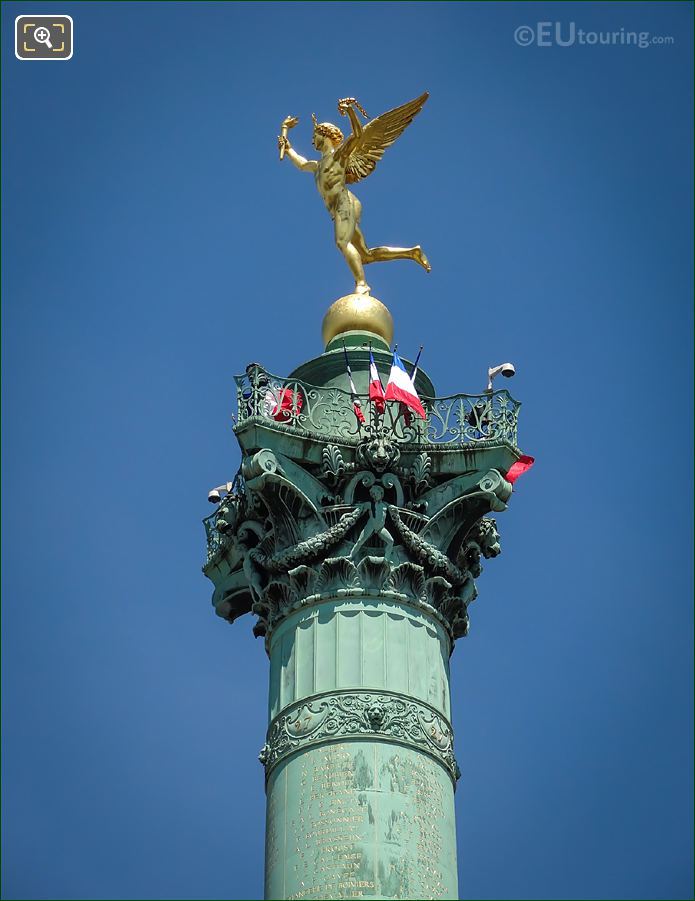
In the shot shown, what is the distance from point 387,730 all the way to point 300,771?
5.74ft

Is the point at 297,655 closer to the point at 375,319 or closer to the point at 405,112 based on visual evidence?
the point at 375,319

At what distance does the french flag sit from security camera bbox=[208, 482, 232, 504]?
16.5 ft

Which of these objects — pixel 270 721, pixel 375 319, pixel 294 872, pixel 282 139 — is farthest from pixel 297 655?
pixel 282 139

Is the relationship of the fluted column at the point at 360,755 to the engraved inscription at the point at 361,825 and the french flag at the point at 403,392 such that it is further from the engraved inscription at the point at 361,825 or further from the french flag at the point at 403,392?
the french flag at the point at 403,392

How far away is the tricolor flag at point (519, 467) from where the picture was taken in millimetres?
38062

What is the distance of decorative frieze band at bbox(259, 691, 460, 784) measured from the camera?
113 ft

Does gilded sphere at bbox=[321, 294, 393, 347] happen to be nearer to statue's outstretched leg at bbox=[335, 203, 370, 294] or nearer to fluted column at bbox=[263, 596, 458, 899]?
statue's outstretched leg at bbox=[335, 203, 370, 294]

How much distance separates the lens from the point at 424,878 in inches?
1303

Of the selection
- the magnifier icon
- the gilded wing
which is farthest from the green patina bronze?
the magnifier icon

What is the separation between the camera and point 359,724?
34594 millimetres

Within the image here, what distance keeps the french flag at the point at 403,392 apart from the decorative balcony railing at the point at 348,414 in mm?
371

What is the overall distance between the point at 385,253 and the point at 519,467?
7863 millimetres

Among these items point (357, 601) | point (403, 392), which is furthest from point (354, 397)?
point (357, 601)

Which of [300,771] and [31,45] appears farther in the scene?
[31,45]
